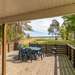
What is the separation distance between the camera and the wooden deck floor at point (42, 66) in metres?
5.86

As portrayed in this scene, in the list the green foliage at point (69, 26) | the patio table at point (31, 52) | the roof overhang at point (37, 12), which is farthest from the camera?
the patio table at point (31, 52)

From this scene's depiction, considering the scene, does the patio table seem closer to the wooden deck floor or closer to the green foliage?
the wooden deck floor

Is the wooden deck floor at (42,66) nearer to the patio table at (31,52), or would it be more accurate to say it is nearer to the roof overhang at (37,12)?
A: the patio table at (31,52)

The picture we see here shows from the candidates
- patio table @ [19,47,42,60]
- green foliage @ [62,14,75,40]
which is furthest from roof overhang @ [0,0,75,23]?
patio table @ [19,47,42,60]

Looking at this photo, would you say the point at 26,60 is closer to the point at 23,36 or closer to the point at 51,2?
the point at 23,36

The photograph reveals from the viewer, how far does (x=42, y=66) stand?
6.98 m

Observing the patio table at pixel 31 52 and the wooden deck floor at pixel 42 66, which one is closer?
the wooden deck floor at pixel 42 66

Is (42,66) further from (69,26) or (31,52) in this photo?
(69,26)

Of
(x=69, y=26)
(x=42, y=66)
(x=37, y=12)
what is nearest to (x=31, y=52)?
(x=42, y=66)

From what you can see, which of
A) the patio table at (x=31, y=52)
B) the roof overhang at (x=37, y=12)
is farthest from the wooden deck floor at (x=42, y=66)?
the roof overhang at (x=37, y=12)

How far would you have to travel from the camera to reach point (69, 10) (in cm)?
265

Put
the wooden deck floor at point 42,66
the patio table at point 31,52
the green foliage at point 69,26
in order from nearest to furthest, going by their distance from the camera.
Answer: the green foliage at point 69,26
the wooden deck floor at point 42,66
the patio table at point 31,52

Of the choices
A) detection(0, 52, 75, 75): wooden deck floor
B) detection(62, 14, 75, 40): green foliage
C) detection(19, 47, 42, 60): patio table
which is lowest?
detection(0, 52, 75, 75): wooden deck floor

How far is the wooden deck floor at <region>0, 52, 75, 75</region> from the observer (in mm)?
5855
